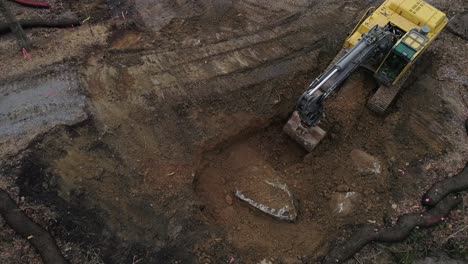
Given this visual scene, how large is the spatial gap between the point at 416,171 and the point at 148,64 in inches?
316

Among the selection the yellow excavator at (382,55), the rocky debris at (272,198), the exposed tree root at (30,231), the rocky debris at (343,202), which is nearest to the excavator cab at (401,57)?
the yellow excavator at (382,55)

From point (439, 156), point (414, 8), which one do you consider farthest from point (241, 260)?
point (414, 8)

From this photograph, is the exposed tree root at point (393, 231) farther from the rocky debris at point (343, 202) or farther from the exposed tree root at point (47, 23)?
the exposed tree root at point (47, 23)

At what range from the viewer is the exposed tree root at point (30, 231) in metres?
8.89

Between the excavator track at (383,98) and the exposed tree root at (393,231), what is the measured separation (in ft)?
9.55

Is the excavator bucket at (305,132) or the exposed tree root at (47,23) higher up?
the excavator bucket at (305,132)

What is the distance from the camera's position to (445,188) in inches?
→ 412

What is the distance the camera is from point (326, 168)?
433 inches

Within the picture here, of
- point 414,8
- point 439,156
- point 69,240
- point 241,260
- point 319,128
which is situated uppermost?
point 414,8

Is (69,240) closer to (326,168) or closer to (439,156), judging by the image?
(326,168)

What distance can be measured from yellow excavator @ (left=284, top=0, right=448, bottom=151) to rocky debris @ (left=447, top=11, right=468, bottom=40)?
283cm

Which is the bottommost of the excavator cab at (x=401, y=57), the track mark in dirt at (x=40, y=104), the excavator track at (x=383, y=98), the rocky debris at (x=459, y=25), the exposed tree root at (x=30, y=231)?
the exposed tree root at (x=30, y=231)

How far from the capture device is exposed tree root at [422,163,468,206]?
10.2 meters

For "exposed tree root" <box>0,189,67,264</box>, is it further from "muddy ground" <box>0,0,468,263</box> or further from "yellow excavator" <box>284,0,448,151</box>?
"yellow excavator" <box>284,0,448,151</box>
